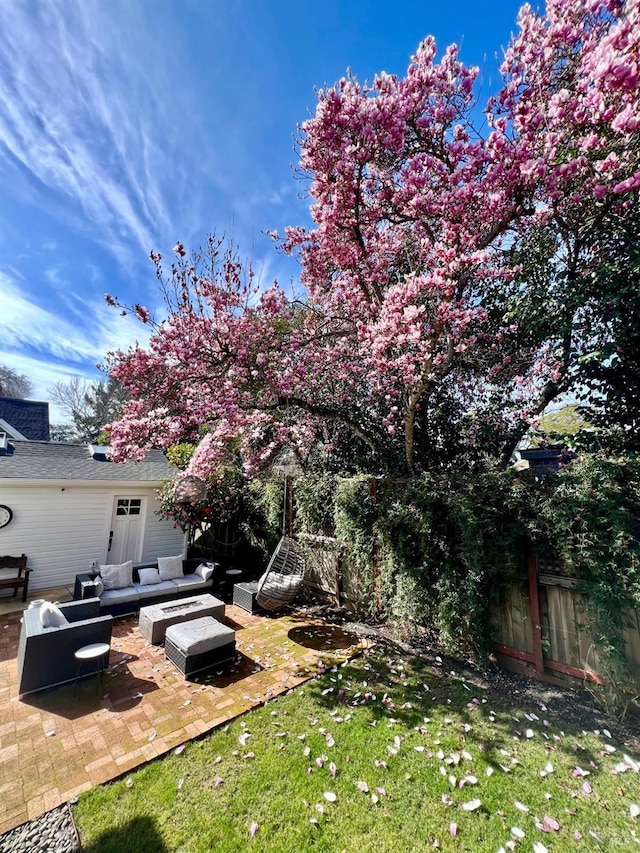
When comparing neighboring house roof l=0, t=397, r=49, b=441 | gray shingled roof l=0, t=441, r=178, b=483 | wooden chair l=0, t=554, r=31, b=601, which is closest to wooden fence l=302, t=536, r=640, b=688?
gray shingled roof l=0, t=441, r=178, b=483

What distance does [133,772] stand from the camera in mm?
3268

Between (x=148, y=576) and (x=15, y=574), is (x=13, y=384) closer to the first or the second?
(x=15, y=574)

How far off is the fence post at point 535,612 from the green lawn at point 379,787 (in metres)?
0.61

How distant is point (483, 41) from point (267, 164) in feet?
13.4

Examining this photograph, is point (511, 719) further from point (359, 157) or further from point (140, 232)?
point (140, 232)

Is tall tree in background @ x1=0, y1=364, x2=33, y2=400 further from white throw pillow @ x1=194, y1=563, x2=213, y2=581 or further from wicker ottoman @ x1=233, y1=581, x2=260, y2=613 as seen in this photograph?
wicker ottoman @ x1=233, y1=581, x2=260, y2=613

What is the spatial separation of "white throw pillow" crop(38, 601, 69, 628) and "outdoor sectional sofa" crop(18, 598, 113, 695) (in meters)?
0.06

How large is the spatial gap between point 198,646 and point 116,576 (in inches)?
130

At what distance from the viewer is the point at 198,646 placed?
194 inches

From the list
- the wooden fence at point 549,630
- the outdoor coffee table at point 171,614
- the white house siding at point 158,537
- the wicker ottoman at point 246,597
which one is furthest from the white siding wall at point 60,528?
the wooden fence at point 549,630

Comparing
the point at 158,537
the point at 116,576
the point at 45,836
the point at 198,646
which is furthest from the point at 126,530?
the point at 45,836

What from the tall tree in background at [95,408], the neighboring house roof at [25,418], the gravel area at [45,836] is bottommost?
the gravel area at [45,836]

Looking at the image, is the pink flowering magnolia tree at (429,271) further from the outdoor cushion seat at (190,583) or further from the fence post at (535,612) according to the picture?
the outdoor cushion seat at (190,583)

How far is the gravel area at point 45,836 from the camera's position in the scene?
2527 mm
